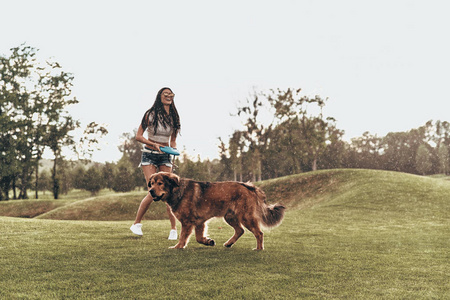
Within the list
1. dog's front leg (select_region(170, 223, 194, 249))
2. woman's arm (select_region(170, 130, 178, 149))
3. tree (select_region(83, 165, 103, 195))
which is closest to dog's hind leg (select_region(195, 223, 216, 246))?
dog's front leg (select_region(170, 223, 194, 249))

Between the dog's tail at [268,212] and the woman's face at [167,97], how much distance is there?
2291 mm

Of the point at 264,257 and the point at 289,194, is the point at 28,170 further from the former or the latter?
the point at 264,257

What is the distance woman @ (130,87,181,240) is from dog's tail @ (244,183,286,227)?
1803mm

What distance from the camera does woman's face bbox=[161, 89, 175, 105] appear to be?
6648mm

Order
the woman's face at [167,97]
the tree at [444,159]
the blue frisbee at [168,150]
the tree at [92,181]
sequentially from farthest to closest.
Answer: the tree at [444,159] < the tree at [92,181] < the woman's face at [167,97] < the blue frisbee at [168,150]

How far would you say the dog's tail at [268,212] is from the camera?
5.76 meters

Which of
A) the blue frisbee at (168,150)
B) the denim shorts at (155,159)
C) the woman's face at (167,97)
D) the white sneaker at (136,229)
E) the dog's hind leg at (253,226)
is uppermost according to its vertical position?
the woman's face at (167,97)

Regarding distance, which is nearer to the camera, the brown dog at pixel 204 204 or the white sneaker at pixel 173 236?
the brown dog at pixel 204 204

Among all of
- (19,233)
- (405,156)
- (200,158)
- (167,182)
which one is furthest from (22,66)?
(405,156)

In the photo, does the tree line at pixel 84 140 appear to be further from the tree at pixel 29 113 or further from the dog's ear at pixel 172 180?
the dog's ear at pixel 172 180

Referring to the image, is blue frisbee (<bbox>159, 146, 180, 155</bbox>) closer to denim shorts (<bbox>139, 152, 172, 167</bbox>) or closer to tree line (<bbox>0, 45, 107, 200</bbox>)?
denim shorts (<bbox>139, 152, 172, 167</bbox>)

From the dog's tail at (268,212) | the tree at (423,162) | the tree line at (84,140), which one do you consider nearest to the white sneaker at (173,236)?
the dog's tail at (268,212)

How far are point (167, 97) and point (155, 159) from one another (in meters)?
1.23

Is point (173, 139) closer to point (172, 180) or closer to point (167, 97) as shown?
point (167, 97)
